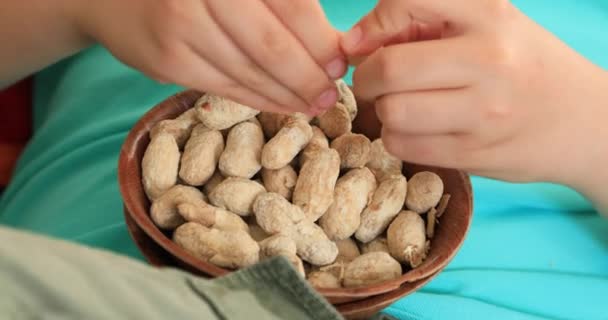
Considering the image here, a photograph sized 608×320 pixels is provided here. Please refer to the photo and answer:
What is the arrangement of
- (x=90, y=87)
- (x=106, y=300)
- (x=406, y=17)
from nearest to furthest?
1. (x=106, y=300)
2. (x=406, y=17)
3. (x=90, y=87)

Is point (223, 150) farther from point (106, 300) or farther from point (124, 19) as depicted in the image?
point (106, 300)

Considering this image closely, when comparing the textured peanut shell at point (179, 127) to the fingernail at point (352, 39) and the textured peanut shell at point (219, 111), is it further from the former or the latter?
the fingernail at point (352, 39)

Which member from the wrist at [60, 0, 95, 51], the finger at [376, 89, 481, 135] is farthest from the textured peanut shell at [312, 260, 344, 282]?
the wrist at [60, 0, 95, 51]

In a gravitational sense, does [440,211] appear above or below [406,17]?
below

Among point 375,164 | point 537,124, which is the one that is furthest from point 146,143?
point 537,124

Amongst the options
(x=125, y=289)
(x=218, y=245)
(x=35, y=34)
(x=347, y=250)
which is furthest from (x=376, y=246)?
(x=35, y=34)

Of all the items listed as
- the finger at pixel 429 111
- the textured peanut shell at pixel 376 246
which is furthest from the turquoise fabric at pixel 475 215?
the finger at pixel 429 111
